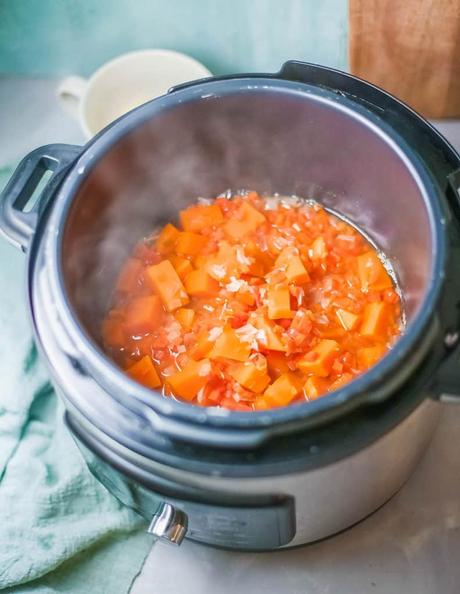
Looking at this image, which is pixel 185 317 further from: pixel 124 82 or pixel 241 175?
pixel 124 82

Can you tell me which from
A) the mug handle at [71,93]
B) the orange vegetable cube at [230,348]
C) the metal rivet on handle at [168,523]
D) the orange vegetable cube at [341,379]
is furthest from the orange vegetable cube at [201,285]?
the mug handle at [71,93]

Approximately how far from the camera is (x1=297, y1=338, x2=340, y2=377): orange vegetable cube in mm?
992

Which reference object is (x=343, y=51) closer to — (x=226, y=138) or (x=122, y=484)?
(x=226, y=138)

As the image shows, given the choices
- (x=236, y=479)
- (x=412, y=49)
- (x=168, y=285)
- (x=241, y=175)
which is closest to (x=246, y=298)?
(x=168, y=285)

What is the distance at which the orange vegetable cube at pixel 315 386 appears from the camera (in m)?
0.96

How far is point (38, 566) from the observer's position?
1.06 meters

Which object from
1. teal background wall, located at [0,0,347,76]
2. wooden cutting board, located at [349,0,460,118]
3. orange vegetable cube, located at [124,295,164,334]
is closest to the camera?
orange vegetable cube, located at [124,295,164,334]

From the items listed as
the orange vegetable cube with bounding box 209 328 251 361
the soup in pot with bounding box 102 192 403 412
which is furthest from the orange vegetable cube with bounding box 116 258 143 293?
the orange vegetable cube with bounding box 209 328 251 361

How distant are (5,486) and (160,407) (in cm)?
48

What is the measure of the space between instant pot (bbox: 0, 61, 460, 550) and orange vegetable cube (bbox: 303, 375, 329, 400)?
13 cm

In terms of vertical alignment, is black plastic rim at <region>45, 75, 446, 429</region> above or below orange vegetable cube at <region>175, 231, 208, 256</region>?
above

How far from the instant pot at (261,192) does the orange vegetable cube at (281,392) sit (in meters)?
0.13

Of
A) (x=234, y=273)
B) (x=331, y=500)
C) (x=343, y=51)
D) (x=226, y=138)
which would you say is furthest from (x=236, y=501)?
(x=343, y=51)

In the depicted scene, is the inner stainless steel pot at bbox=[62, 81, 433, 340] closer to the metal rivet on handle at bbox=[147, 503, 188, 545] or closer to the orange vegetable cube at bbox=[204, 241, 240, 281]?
the orange vegetable cube at bbox=[204, 241, 240, 281]
